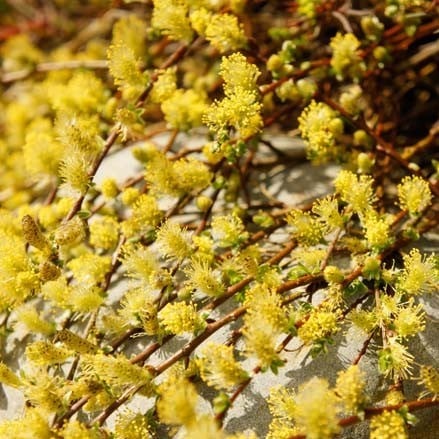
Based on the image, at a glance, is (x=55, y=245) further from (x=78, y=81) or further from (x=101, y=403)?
(x=78, y=81)

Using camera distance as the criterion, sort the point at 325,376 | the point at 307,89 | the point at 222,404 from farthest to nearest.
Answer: the point at 307,89 → the point at 325,376 → the point at 222,404

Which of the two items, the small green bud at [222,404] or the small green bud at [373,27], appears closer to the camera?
the small green bud at [222,404]

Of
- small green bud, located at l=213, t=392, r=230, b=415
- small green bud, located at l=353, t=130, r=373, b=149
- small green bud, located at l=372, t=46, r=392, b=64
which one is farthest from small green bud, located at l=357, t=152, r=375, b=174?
small green bud, located at l=213, t=392, r=230, b=415

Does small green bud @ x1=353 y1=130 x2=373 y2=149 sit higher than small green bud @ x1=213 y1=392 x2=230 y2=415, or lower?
higher

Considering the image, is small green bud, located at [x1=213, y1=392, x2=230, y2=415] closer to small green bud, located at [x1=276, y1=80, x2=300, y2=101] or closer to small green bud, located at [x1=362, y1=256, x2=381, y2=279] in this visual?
small green bud, located at [x1=362, y1=256, x2=381, y2=279]

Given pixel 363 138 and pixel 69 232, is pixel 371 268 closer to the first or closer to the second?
pixel 363 138

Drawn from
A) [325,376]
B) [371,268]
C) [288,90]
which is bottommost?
[325,376]

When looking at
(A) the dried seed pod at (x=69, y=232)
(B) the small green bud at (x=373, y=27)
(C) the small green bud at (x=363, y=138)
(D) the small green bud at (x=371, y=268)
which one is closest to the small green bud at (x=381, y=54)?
(B) the small green bud at (x=373, y=27)

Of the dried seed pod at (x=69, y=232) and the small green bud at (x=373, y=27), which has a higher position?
the small green bud at (x=373, y=27)

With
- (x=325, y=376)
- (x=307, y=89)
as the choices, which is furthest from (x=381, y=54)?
(x=325, y=376)

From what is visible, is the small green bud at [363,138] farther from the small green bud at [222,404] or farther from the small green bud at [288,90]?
the small green bud at [222,404]

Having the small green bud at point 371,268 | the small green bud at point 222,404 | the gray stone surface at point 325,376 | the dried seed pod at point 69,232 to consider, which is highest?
the dried seed pod at point 69,232

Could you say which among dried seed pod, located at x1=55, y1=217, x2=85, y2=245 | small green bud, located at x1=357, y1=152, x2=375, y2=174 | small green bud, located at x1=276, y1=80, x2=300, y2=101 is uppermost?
small green bud, located at x1=276, y1=80, x2=300, y2=101
